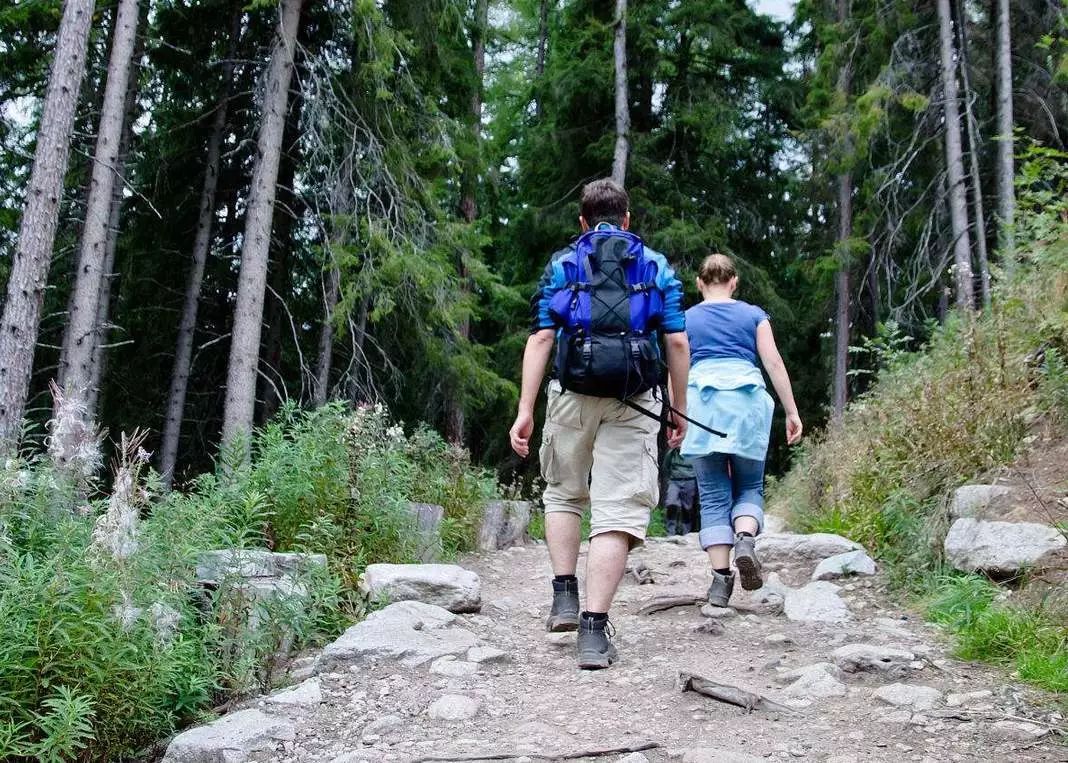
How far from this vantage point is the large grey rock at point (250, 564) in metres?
4.06

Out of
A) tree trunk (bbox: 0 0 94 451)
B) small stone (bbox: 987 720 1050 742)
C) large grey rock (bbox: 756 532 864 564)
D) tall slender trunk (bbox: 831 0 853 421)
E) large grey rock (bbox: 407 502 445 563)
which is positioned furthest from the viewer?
tall slender trunk (bbox: 831 0 853 421)

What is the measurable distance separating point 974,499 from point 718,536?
1.46 metres

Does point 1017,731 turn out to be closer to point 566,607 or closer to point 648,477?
point 648,477

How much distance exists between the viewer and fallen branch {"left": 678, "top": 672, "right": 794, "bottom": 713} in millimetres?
3156

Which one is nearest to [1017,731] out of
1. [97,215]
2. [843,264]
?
[97,215]

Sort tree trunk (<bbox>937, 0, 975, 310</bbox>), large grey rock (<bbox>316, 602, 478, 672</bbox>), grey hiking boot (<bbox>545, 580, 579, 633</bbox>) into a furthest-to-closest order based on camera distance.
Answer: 1. tree trunk (<bbox>937, 0, 975, 310</bbox>)
2. grey hiking boot (<bbox>545, 580, 579, 633</bbox>)
3. large grey rock (<bbox>316, 602, 478, 672</bbox>)

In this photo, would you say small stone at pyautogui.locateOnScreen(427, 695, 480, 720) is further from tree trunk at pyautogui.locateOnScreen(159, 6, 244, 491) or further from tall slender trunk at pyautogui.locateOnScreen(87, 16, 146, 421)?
tree trunk at pyautogui.locateOnScreen(159, 6, 244, 491)

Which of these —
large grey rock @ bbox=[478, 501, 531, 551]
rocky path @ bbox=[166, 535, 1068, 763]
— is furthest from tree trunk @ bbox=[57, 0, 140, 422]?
rocky path @ bbox=[166, 535, 1068, 763]

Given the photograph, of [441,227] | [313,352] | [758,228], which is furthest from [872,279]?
[313,352]

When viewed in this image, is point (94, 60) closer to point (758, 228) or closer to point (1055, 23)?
point (758, 228)

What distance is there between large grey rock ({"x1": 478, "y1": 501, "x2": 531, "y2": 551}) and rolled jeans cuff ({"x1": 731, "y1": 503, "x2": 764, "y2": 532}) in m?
3.45

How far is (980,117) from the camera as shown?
46.9 ft

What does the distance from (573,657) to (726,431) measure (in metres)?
1.50

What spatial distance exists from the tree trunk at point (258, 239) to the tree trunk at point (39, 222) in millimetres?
1992
